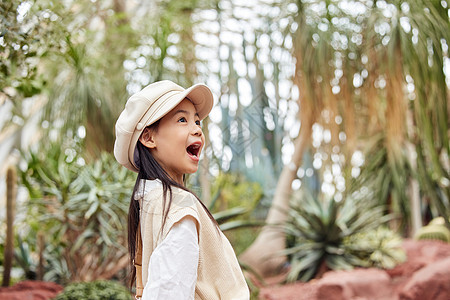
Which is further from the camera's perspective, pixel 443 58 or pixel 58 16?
pixel 443 58

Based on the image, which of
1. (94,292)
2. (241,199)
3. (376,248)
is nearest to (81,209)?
(94,292)

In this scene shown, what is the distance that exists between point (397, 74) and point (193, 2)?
350 centimetres

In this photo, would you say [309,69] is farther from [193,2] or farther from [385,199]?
[385,199]

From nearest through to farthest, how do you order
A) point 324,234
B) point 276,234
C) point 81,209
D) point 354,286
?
point 81,209 < point 354,286 < point 324,234 < point 276,234

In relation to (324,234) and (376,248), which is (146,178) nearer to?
(376,248)

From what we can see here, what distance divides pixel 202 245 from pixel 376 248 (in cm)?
673

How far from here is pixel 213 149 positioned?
6863 mm

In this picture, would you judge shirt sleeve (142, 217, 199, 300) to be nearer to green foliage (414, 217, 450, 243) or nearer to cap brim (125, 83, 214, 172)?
cap brim (125, 83, 214, 172)

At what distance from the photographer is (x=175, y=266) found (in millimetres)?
1459

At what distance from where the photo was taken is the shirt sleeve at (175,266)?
1.44 metres

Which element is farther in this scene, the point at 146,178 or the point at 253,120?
the point at 253,120

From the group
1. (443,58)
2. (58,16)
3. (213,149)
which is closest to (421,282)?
(443,58)

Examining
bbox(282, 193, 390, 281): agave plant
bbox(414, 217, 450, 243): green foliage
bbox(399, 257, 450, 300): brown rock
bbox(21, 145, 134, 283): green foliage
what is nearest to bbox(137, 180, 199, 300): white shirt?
bbox(21, 145, 134, 283): green foliage

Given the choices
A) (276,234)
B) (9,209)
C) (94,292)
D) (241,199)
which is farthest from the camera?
(241,199)
